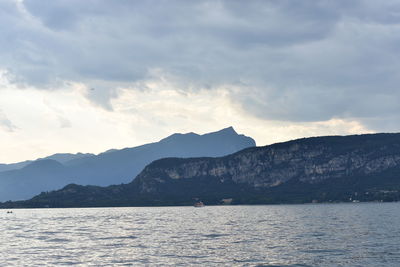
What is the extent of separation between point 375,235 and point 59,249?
3248 inches

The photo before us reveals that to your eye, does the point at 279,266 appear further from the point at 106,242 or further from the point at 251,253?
the point at 106,242

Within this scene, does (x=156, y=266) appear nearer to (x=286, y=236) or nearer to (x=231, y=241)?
(x=231, y=241)

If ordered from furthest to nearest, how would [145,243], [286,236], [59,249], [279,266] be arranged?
[286,236] < [145,243] < [59,249] < [279,266]

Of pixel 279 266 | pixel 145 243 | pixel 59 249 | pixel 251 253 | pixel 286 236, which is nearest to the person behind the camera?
pixel 279 266

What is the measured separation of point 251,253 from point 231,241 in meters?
23.0

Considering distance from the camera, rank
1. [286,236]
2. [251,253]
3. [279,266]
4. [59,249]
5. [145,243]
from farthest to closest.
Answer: [286,236] → [145,243] → [59,249] → [251,253] → [279,266]

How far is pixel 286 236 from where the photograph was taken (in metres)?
131

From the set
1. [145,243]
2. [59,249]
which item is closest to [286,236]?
[145,243]

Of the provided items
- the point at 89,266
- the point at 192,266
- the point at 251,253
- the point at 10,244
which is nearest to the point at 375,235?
the point at 251,253

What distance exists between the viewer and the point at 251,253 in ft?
325

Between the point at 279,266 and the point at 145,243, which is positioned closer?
the point at 279,266

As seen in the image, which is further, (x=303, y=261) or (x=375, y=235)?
(x=375, y=235)

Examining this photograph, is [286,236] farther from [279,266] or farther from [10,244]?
[10,244]

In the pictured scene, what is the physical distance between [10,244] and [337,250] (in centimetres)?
8312
